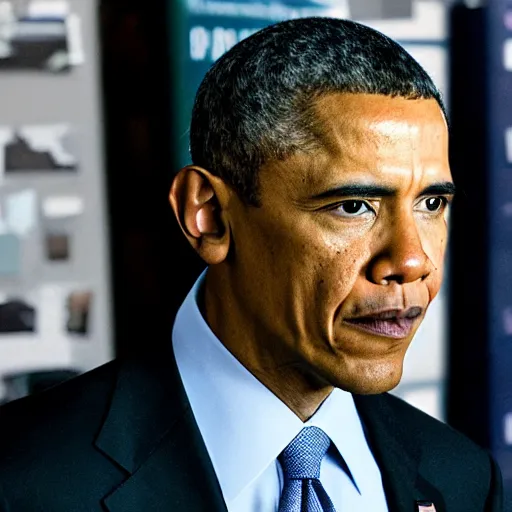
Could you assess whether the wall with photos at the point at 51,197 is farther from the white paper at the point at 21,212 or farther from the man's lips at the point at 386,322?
the man's lips at the point at 386,322

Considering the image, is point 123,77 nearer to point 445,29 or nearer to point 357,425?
point 445,29

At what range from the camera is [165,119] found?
8.40 ft

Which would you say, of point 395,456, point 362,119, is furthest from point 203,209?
point 395,456

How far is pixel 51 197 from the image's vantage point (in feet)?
8.34

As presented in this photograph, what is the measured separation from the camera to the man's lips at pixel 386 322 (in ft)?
5.08

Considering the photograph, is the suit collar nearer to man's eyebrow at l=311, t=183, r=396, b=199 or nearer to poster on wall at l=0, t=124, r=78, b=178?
man's eyebrow at l=311, t=183, r=396, b=199

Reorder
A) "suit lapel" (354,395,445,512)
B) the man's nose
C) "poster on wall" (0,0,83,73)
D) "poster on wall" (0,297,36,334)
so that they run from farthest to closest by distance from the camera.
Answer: "poster on wall" (0,297,36,334), "poster on wall" (0,0,83,73), "suit lapel" (354,395,445,512), the man's nose

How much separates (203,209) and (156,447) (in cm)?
40

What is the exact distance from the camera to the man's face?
1528 mm

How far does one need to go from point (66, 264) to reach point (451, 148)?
120 centimetres

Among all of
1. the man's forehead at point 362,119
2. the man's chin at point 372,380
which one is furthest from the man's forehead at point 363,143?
the man's chin at point 372,380

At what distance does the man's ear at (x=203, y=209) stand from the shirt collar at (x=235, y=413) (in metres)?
0.13

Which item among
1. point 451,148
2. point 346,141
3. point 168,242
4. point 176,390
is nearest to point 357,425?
point 176,390

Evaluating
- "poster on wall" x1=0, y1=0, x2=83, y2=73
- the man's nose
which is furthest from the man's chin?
"poster on wall" x1=0, y1=0, x2=83, y2=73
